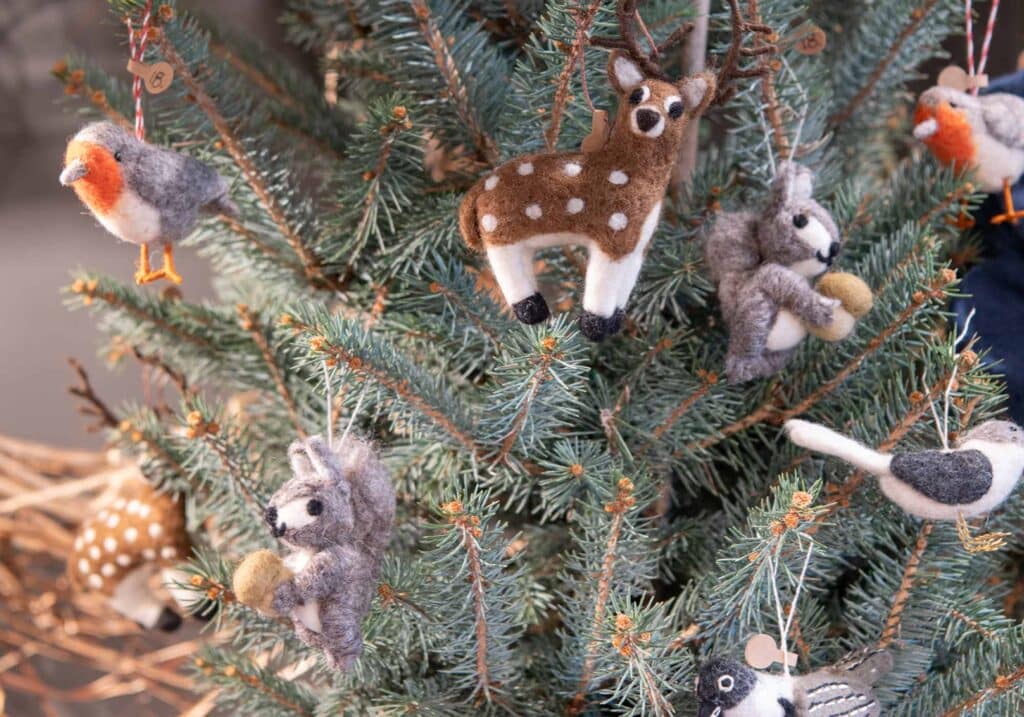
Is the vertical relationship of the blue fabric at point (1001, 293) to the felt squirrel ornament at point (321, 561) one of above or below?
below

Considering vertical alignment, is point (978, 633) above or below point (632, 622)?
below

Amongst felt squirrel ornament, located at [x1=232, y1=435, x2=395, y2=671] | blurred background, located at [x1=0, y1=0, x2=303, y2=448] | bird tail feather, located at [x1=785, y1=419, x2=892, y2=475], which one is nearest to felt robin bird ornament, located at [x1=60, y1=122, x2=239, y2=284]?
felt squirrel ornament, located at [x1=232, y1=435, x2=395, y2=671]

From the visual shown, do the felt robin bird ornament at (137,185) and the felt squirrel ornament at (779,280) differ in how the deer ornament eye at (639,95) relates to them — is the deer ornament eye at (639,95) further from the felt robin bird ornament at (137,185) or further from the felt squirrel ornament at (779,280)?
the felt robin bird ornament at (137,185)

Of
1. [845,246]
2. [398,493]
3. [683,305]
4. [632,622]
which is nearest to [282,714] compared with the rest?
[398,493]

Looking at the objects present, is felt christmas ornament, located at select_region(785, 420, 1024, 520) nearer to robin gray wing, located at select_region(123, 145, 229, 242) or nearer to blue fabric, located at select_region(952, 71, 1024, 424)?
blue fabric, located at select_region(952, 71, 1024, 424)

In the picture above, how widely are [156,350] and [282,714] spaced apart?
288 mm

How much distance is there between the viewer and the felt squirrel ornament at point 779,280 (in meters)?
0.48

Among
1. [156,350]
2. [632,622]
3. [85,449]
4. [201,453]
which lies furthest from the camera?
[85,449]

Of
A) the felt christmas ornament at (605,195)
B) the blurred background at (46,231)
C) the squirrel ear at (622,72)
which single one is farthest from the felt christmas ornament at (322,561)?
the blurred background at (46,231)

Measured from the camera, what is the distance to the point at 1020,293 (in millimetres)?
597

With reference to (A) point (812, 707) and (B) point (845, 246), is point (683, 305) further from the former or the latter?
(A) point (812, 707)

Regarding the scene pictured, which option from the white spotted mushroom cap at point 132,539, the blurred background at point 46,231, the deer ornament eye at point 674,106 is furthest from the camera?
the blurred background at point 46,231

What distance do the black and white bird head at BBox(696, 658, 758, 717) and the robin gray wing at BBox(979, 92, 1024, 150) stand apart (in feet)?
1.24

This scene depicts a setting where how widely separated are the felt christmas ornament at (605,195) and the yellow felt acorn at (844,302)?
0.11m
